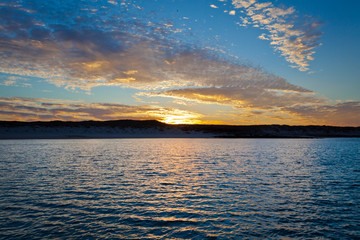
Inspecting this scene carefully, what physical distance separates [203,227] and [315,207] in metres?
8.96

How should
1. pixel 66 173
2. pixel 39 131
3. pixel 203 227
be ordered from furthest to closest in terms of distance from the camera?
pixel 39 131 → pixel 66 173 → pixel 203 227

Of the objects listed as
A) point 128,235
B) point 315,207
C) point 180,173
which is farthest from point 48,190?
point 315,207

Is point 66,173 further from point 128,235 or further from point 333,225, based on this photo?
point 333,225

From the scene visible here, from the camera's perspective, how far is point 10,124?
490ft

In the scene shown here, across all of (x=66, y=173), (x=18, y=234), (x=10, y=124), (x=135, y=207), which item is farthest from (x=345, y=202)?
(x=10, y=124)

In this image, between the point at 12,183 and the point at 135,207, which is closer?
the point at 135,207

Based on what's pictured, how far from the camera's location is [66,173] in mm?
28188

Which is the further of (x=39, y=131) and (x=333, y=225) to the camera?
(x=39, y=131)

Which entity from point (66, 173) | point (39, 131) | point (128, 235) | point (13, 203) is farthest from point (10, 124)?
point (128, 235)

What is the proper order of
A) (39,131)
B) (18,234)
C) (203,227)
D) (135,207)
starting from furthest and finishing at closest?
(39,131)
(135,207)
(203,227)
(18,234)

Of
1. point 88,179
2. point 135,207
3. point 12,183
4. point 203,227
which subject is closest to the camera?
point 203,227

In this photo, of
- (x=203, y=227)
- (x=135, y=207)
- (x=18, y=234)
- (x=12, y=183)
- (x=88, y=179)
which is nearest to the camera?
(x=18, y=234)

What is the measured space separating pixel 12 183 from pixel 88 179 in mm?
6780

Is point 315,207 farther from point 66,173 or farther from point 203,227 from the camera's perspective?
point 66,173
